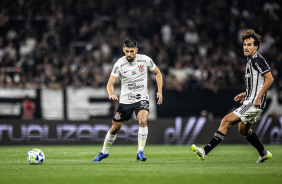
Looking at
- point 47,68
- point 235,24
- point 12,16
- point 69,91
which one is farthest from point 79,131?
point 235,24

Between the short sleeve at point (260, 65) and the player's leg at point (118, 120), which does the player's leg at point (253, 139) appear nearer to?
the short sleeve at point (260, 65)

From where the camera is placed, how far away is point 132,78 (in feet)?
35.9

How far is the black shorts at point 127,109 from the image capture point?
10734 millimetres

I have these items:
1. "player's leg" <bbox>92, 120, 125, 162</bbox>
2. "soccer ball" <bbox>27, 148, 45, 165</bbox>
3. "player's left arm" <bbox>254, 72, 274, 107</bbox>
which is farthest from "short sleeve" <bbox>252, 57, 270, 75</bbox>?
"soccer ball" <bbox>27, 148, 45, 165</bbox>

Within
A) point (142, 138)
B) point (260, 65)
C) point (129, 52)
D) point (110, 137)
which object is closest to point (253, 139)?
point (260, 65)

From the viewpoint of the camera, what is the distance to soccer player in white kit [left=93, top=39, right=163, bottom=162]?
35.2 ft

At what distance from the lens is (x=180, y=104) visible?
20.9 metres

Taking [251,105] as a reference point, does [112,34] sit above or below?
above

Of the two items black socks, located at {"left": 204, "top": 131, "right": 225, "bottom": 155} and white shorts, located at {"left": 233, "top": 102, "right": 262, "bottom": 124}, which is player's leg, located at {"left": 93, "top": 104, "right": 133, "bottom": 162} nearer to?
black socks, located at {"left": 204, "top": 131, "right": 225, "bottom": 155}

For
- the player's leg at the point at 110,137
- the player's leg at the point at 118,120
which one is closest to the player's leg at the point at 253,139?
the player's leg at the point at 118,120

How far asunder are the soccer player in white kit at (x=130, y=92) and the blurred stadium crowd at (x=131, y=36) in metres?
9.93

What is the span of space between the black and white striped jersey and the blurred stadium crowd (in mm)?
11143

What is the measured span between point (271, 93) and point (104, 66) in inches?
280

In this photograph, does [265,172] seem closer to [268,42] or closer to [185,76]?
[185,76]
